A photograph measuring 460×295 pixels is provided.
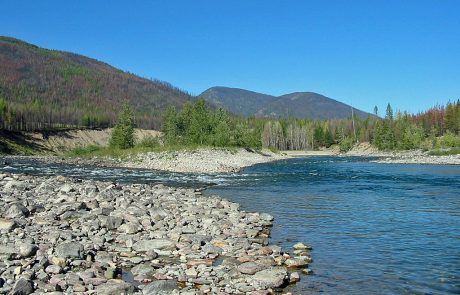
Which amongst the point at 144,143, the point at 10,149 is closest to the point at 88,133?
the point at 10,149

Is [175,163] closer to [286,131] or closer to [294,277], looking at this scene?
[294,277]

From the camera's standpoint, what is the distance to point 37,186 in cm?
2536

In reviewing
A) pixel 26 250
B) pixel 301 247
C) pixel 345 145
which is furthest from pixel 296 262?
pixel 345 145

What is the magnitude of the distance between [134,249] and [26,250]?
3.20 m

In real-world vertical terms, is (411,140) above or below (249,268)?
above

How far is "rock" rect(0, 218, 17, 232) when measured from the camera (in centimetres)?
1427

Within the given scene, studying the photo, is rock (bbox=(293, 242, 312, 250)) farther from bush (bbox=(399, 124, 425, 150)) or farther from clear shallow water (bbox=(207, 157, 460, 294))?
bush (bbox=(399, 124, 425, 150))

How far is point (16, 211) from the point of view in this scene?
16797mm

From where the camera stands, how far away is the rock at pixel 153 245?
13.8 metres

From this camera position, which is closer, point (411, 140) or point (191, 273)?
point (191, 273)

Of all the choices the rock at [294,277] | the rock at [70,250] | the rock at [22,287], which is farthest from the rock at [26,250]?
the rock at [294,277]

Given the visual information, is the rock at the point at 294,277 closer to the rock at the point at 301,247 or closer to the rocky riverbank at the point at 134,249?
the rocky riverbank at the point at 134,249

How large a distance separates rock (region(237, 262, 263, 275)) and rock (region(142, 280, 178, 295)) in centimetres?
213

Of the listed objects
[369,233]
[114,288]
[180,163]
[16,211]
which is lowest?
[369,233]
